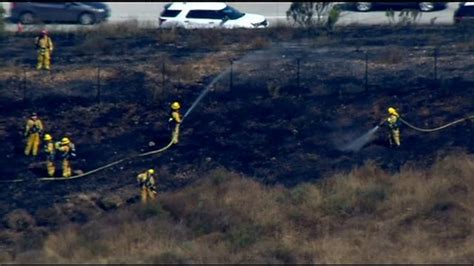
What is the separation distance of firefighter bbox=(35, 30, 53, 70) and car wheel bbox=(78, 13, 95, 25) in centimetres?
753

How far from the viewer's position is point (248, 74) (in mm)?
36719

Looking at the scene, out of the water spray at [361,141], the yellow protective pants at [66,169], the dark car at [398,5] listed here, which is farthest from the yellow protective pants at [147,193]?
the dark car at [398,5]

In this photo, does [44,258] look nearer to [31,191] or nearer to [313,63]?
[31,191]

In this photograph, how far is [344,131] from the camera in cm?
3412

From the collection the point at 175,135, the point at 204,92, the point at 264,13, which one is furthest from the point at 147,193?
the point at 264,13

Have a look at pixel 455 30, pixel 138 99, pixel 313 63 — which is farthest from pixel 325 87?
pixel 455 30

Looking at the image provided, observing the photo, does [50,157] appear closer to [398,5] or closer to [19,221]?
[19,221]

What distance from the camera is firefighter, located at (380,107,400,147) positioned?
32.8 m

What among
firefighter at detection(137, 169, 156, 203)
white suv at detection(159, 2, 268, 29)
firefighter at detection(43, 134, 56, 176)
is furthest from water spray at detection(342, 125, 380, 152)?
white suv at detection(159, 2, 268, 29)

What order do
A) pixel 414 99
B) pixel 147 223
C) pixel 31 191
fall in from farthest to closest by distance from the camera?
pixel 414 99, pixel 31 191, pixel 147 223

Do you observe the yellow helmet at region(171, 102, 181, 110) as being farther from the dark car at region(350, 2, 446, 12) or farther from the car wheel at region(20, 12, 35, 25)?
the dark car at region(350, 2, 446, 12)

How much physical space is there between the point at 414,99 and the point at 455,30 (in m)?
6.87

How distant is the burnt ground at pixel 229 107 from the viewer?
106 ft

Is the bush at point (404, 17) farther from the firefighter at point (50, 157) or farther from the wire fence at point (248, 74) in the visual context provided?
the firefighter at point (50, 157)
